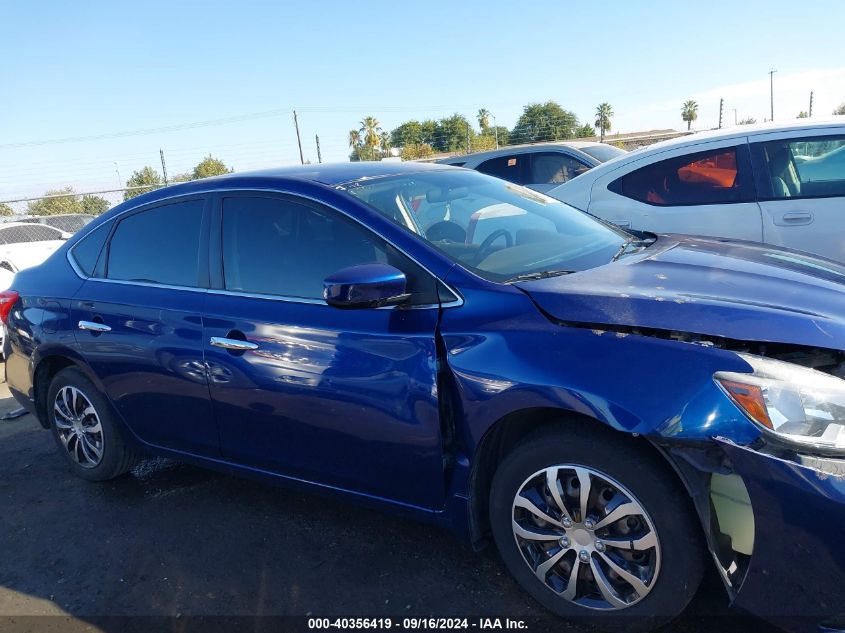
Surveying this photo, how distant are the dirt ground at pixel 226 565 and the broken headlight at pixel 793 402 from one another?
0.83 meters

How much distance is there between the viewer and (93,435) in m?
3.88

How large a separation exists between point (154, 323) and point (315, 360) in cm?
104

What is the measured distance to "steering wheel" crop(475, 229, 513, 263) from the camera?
279 centimetres

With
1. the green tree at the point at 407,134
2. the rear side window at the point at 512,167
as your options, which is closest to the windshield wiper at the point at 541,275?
the rear side window at the point at 512,167

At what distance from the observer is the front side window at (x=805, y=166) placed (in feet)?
15.2

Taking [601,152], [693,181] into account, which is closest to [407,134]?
[601,152]

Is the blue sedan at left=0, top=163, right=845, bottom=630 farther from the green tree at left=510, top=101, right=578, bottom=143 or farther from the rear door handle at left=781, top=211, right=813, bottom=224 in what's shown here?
the green tree at left=510, top=101, right=578, bottom=143

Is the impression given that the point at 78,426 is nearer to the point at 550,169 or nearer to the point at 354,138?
the point at 550,169

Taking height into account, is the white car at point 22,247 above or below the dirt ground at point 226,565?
above

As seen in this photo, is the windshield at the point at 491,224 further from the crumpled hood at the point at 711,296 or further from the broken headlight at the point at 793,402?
the broken headlight at the point at 793,402

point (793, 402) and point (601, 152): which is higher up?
point (601, 152)

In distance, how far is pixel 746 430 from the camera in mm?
1905

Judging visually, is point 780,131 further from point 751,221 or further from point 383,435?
point 383,435

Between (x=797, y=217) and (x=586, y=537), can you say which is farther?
(x=797, y=217)
